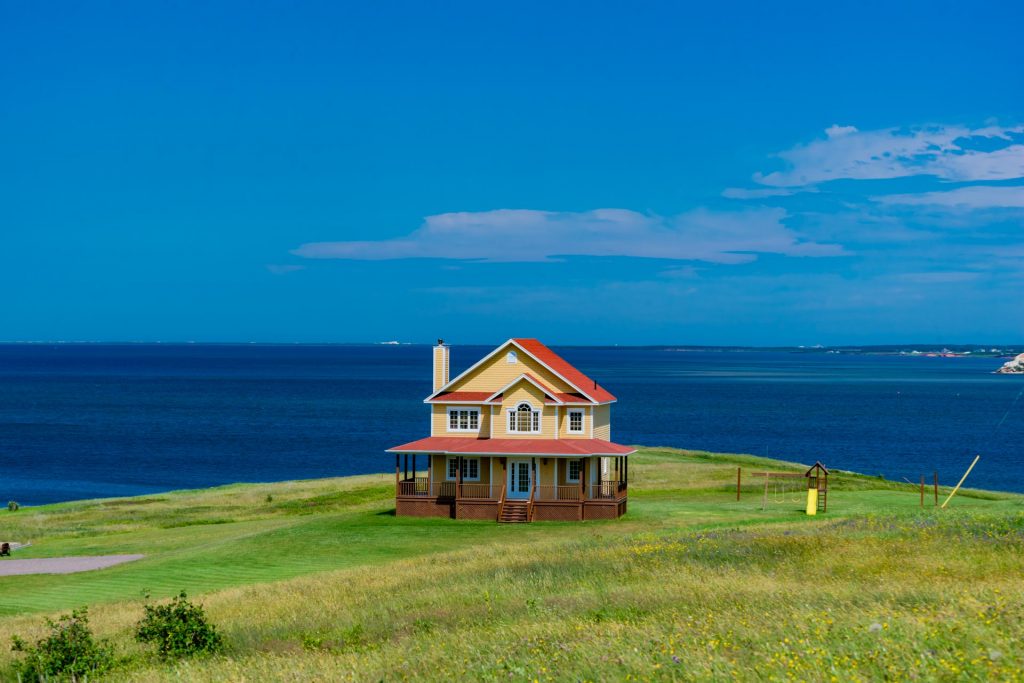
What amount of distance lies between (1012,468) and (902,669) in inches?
3503

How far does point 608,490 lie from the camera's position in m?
48.0

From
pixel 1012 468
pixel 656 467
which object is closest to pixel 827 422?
pixel 1012 468

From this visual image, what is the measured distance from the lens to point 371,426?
13600 centimetres

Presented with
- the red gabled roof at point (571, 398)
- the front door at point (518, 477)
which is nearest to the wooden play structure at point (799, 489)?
the red gabled roof at point (571, 398)

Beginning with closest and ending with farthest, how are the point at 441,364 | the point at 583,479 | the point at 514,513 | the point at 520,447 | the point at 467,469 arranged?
1. the point at 583,479
2. the point at 514,513
3. the point at 520,447
4. the point at 467,469
5. the point at 441,364

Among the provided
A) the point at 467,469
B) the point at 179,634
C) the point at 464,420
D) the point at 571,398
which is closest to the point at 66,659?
the point at 179,634

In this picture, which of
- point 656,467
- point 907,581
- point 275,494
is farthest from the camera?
point 656,467

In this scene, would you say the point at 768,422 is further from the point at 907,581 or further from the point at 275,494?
the point at 907,581

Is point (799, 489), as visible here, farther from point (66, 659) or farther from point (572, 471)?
point (66, 659)

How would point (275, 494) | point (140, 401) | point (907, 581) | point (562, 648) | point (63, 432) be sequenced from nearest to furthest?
point (562, 648)
point (907, 581)
point (275, 494)
point (63, 432)
point (140, 401)

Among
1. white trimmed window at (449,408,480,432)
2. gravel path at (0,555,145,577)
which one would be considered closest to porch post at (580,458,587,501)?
white trimmed window at (449,408,480,432)

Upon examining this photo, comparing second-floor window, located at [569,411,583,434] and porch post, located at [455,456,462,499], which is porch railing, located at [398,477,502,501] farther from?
second-floor window, located at [569,411,583,434]

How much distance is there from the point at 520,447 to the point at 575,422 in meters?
3.49

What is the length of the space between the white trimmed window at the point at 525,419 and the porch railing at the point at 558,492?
2.76 meters
